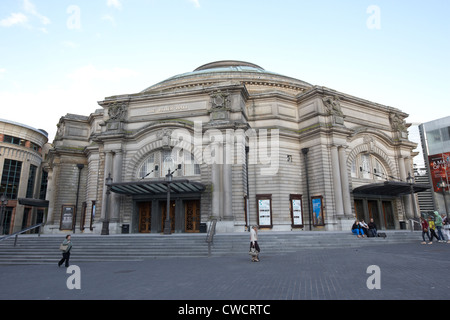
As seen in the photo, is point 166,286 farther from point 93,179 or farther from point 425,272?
point 93,179

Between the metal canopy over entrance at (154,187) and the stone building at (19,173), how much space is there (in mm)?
25346

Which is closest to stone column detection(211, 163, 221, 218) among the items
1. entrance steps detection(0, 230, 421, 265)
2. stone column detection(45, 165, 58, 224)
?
entrance steps detection(0, 230, 421, 265)

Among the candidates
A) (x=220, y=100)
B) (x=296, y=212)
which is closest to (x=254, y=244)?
(x=296, y=212)

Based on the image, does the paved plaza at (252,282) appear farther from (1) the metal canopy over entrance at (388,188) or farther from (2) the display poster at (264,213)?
(1) the metal canopy over entrance at (388,188)

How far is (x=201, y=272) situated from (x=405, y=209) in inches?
1195

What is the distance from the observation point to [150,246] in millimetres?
17375

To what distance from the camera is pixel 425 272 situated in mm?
9867

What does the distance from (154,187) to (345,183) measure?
A: 1744cm

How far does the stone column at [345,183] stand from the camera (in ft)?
90.6

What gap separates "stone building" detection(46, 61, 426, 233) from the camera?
26641 mm

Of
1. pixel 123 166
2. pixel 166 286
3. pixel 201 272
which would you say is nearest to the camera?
pixel 166 286
